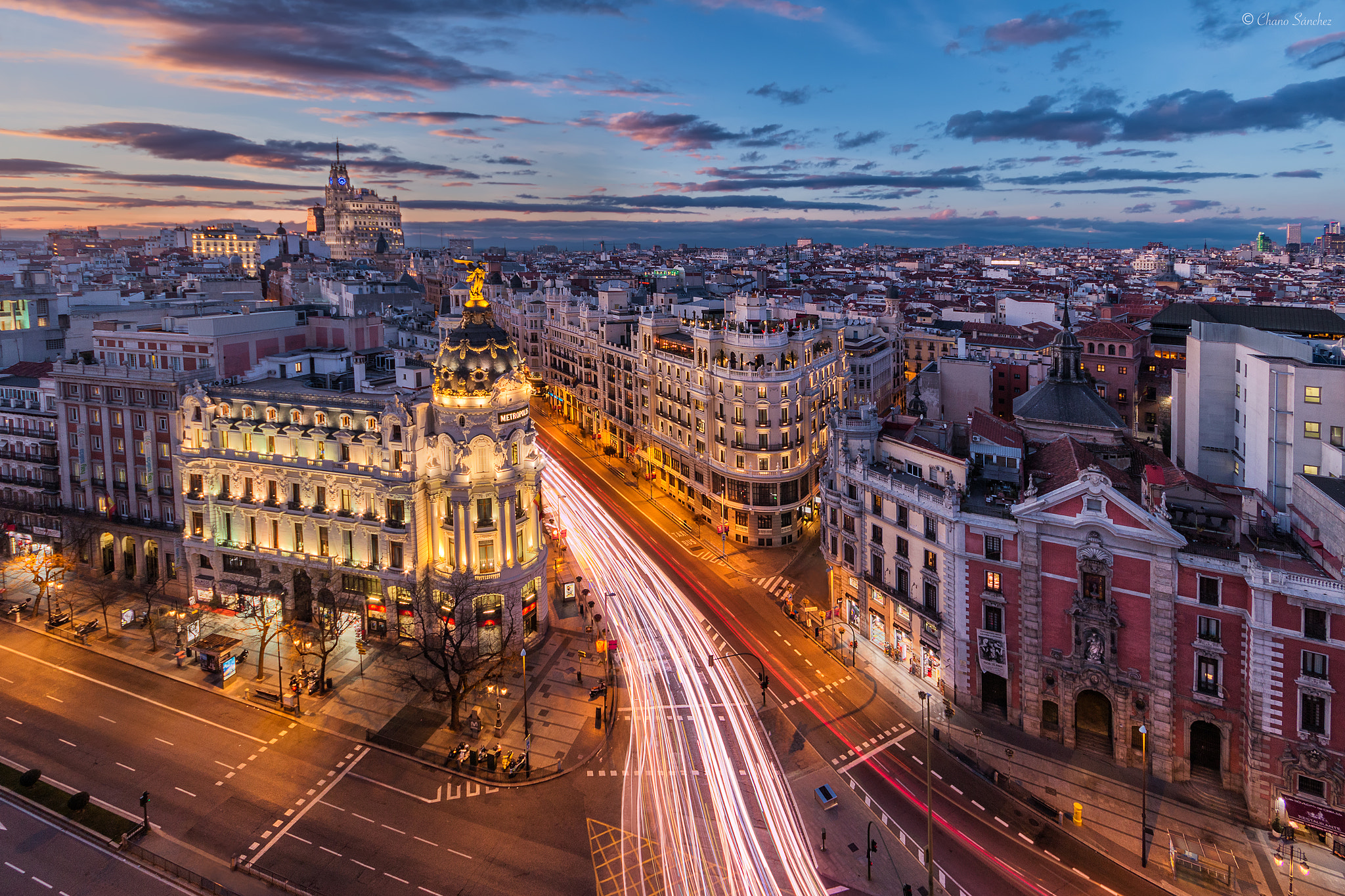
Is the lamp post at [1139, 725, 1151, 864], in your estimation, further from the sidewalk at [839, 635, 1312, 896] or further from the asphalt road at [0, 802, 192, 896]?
the asphalt road at [0, 802, 192, 896]

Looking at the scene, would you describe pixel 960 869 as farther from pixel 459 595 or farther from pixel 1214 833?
pixel 459 595

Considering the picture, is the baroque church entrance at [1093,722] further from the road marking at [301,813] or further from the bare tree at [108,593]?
the bare tree at [108,593]

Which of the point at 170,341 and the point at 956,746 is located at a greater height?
the point at 170,341

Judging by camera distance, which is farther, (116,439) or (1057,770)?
(116,439)

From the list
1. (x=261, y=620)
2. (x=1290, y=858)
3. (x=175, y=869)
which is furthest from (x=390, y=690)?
(x=1290, y=858)

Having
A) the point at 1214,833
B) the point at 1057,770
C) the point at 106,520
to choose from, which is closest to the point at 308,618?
the point at 106,520

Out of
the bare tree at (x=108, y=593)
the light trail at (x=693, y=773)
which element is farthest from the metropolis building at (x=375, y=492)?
the light trail at (x=693, y=773)

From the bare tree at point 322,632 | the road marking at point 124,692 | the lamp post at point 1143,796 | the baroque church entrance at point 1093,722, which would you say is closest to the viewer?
the lamp post at point 1143,796
